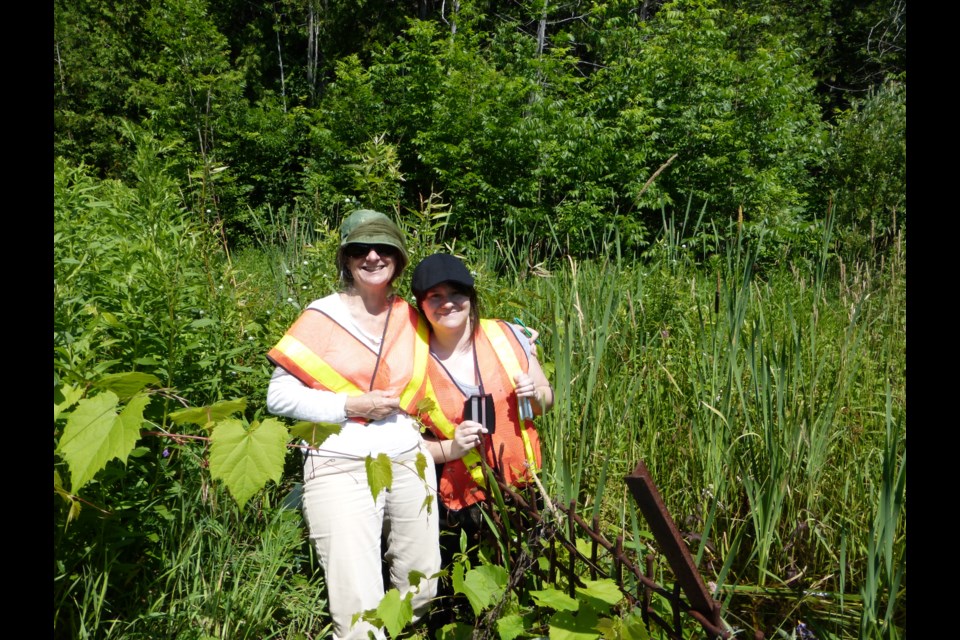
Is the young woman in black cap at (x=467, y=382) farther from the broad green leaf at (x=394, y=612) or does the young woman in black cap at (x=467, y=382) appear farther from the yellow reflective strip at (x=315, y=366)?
the broad green leaf at (x=394, y=612)

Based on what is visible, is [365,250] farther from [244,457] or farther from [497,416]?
[244,457]

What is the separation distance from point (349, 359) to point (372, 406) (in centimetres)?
26

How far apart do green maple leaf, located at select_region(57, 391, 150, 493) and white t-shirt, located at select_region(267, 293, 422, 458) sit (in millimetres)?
1253

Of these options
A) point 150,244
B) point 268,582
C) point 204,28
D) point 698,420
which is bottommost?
point 268,582

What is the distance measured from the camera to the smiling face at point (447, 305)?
2.36m

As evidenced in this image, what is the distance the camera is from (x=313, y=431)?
117cm

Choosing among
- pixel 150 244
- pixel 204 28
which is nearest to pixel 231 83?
pixel 204 28

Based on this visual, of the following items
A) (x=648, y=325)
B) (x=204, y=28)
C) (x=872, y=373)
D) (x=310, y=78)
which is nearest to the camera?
(x=872, y=373)

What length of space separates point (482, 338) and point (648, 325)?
0.96m

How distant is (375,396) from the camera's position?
2225mm

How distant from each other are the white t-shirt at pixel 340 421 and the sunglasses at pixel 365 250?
54cm

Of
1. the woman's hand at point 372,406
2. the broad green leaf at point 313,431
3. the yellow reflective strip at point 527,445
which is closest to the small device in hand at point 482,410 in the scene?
the yellow reflective strip at point 527,445

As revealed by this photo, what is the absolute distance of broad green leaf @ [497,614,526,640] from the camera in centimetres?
133

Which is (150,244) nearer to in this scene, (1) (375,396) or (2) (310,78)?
(1) (375,396)
